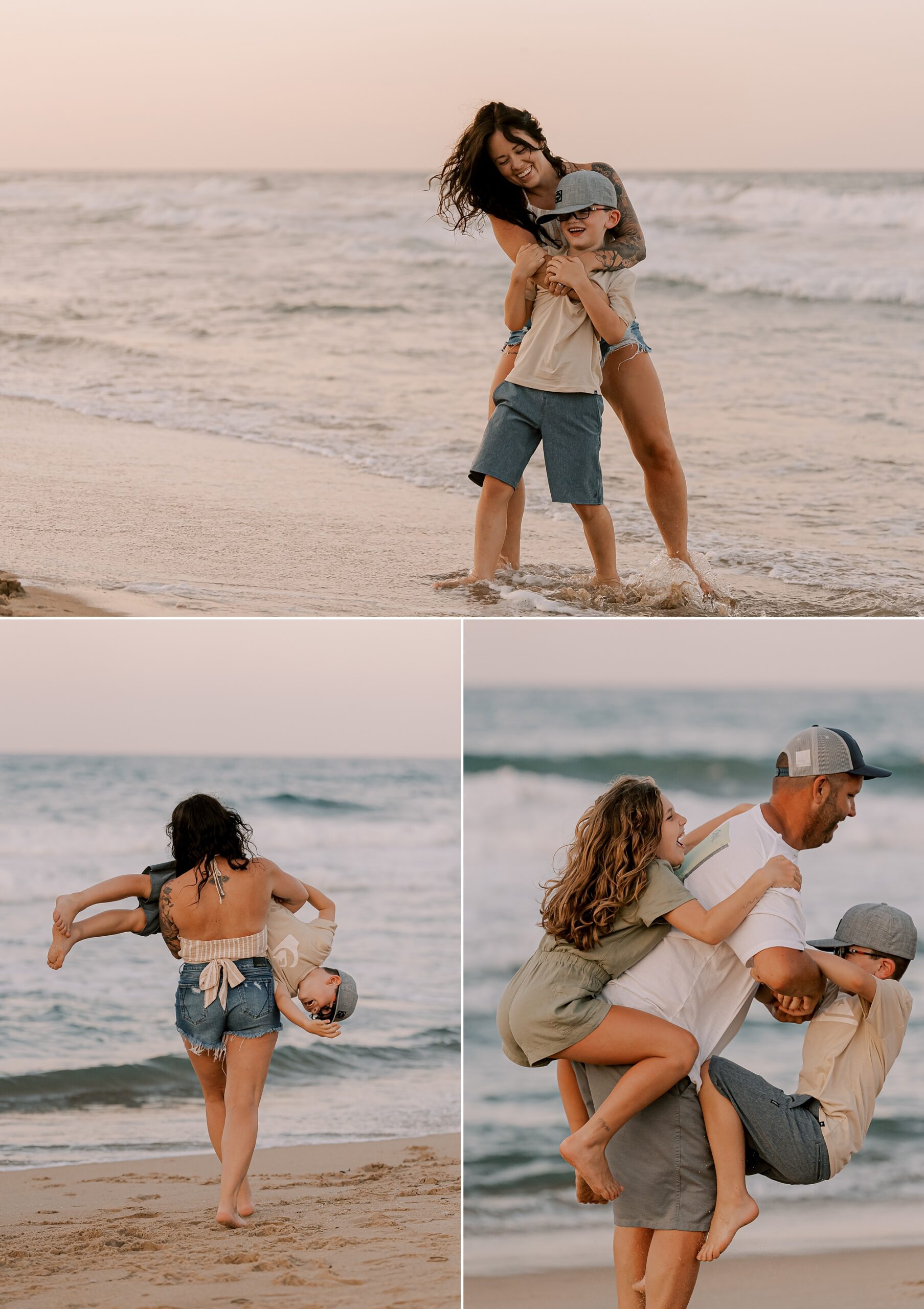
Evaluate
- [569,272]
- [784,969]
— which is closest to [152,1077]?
[784,969]

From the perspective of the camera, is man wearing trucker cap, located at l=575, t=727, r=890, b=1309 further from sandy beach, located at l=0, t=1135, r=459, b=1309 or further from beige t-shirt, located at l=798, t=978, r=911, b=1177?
sandy beach, located at l=0, t=1135, r=459, b=1309

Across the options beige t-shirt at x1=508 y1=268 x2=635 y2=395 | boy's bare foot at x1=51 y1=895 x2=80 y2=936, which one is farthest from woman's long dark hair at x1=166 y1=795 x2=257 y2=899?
beige t-shirt at x1=508 y1=268 x2=635 y2=395

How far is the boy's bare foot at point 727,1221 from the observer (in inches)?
115

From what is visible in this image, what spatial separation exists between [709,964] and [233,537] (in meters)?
3.60

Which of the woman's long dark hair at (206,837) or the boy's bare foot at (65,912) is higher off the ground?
the woman's long dark hair at (206,837)

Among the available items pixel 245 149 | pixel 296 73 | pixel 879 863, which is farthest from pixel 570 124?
pixel 879 863

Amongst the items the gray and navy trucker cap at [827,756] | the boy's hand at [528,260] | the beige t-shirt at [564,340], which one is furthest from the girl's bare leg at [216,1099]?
the boy's hand at [528,260]

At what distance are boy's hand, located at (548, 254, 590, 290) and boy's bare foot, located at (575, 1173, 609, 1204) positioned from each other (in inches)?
100

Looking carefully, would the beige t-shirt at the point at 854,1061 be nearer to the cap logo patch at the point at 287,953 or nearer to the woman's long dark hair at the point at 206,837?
the cap logo patch at the point at 287,953

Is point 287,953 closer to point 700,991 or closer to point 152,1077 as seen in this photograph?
point 152,1077

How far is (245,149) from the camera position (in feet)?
34.8

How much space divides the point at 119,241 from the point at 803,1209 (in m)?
15.3

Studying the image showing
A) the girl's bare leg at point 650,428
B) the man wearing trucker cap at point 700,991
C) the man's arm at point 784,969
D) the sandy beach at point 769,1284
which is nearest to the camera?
the man's arm at point 784,969

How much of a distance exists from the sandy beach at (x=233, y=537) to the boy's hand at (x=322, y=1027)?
153 cm
